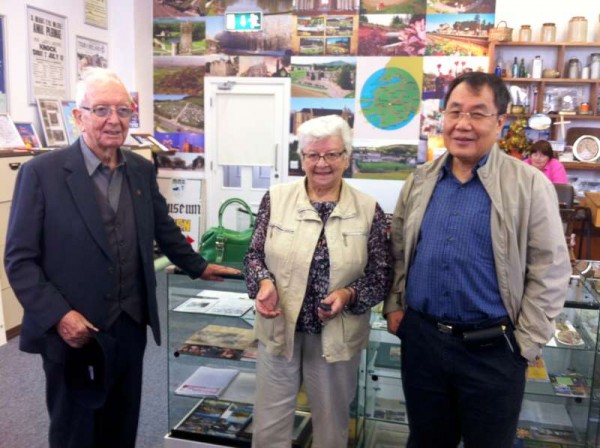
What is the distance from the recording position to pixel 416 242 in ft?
5.83

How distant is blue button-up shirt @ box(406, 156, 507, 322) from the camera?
166cm

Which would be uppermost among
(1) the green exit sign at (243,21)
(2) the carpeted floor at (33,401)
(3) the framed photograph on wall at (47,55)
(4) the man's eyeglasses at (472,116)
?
(1) the green exit sign at (243,21)

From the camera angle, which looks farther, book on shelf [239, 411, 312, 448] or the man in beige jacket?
book on shelf [239, 411, 312, 448]

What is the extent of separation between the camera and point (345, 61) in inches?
258

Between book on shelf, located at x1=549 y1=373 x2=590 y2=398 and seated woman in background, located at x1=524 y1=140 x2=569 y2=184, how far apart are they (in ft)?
12.5

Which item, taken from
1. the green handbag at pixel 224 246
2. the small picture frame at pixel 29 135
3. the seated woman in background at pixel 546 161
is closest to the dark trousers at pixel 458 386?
the green handbag at pixel 224 246

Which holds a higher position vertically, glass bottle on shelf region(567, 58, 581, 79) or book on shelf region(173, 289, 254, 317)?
glass bottle on shelf region(567, 58, 581, 79)

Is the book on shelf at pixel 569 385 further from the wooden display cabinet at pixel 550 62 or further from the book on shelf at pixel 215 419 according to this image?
the wooden display cabinet at pixel 550 62

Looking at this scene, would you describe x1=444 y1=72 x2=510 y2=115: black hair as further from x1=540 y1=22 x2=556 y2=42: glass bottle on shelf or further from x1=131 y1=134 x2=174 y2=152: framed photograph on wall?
x1=540 y1=22 x2=556 y2=42: glass bottle on shelf

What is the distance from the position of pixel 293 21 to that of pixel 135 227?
5248mm

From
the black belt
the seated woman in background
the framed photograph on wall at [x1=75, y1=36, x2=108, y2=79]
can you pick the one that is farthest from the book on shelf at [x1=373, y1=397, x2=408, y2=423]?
the framed photograph on wall at [x1=75, y1=36, x2=108, y2=79]

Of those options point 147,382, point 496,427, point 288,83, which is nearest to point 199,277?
point 496,427

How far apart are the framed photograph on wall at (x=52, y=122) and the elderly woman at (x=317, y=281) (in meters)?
3.60

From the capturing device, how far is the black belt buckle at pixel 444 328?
1.69 meters
